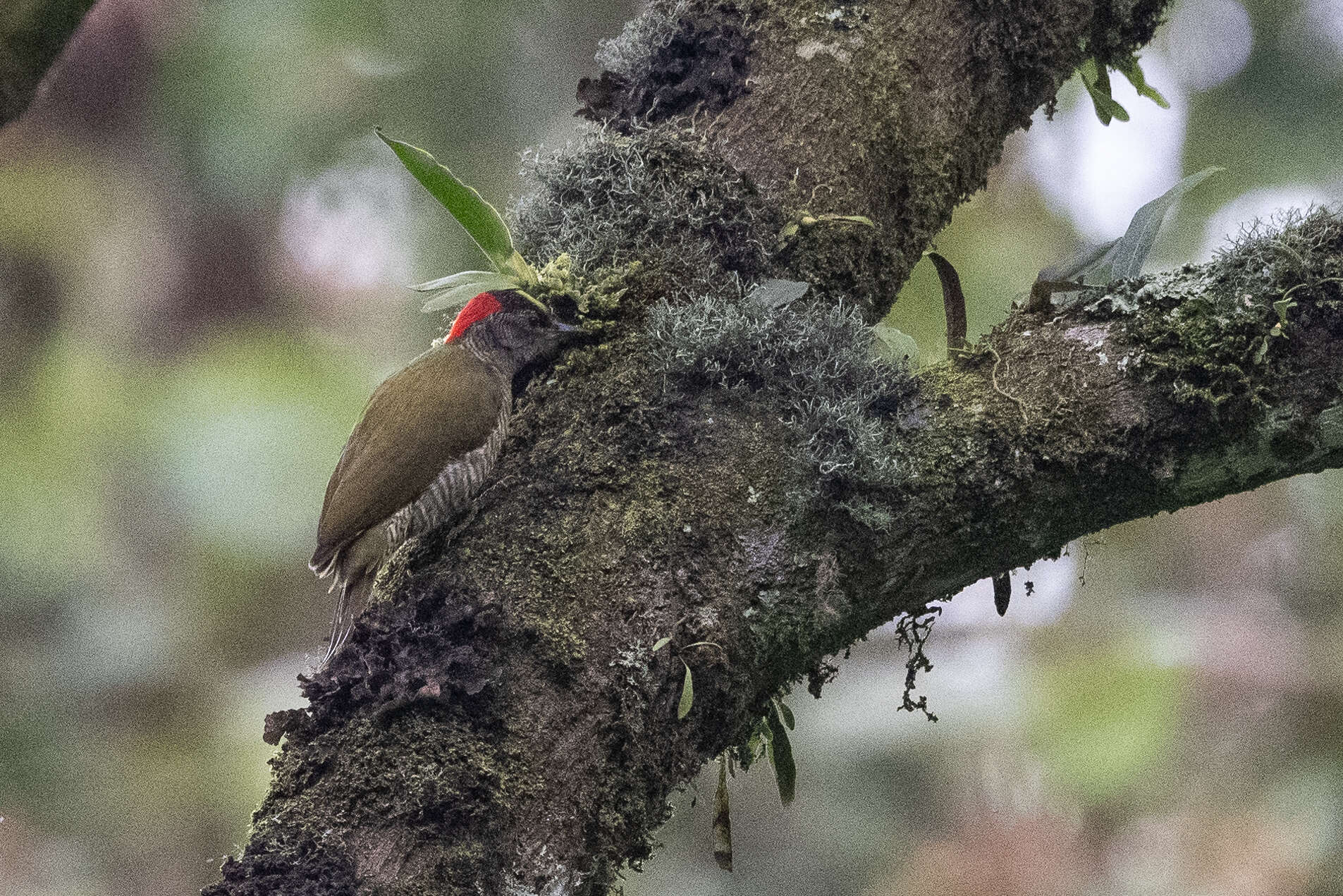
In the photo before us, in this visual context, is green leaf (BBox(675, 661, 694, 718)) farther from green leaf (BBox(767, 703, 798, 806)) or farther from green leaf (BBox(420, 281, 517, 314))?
green leaf (BBox(420, 281, 517, 314))

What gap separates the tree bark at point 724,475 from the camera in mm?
1121

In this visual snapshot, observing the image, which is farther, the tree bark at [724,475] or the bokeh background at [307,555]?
the bokeh background at [307,555]

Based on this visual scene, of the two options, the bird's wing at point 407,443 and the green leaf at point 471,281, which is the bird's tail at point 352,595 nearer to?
the bird's wing at point 407,443

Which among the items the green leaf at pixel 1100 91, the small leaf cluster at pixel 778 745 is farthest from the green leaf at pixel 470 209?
the green leaf at pixel 1100 91

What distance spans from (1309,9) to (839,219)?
3.14 metres

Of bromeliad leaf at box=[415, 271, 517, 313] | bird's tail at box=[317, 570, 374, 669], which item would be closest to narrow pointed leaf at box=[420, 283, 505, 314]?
bromeliad leaf at box=[415, 271, 517, 313]

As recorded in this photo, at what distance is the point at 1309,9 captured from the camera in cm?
367

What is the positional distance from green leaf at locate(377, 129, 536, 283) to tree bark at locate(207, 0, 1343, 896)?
0.25 ft

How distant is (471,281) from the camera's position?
1638 millimetres

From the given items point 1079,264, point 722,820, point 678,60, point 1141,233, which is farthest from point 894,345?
point 722,820

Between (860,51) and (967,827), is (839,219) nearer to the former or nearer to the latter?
(860,51)

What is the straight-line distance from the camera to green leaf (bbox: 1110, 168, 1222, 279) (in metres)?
1.45

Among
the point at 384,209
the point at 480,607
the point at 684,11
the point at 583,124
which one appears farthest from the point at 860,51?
the point at 384,209

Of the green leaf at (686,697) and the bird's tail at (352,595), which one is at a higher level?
the bird's tail at (352,595)
